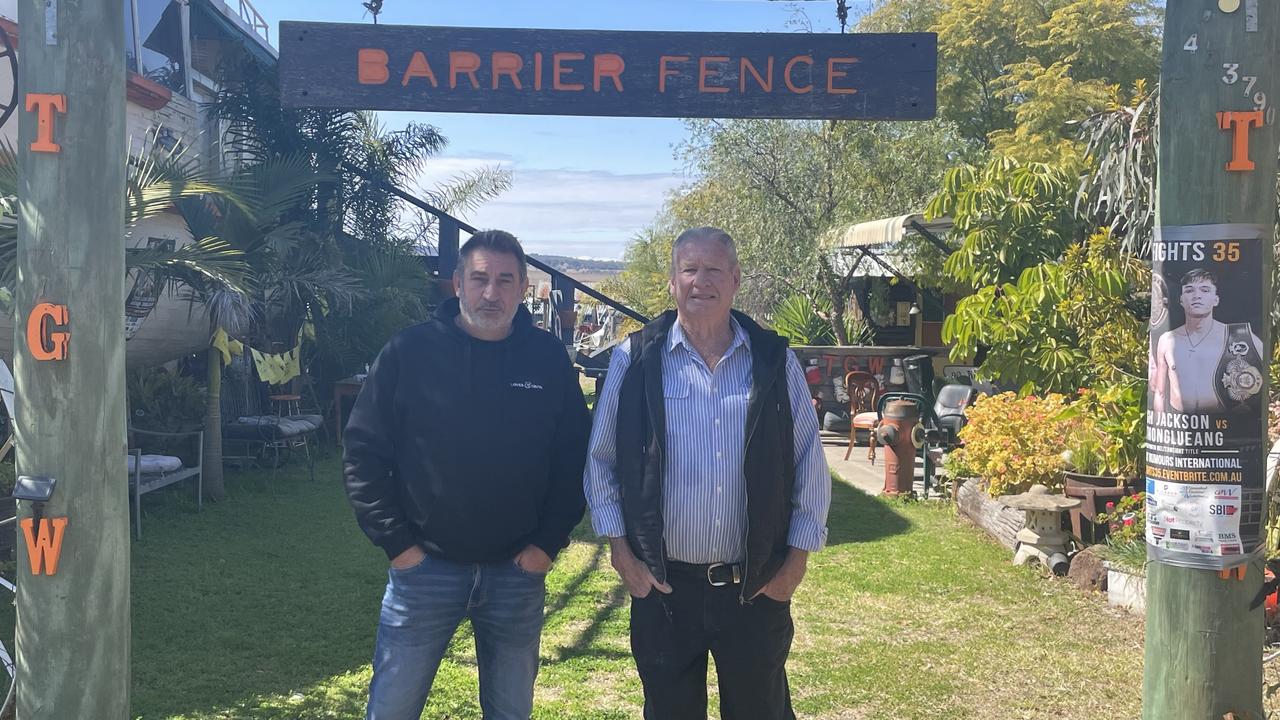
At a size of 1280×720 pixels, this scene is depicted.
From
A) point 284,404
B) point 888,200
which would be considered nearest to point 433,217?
point 284,404

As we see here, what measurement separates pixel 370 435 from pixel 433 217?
13.4 m

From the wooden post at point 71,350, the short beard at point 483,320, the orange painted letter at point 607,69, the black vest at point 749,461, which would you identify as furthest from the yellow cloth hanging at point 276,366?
the black vest at point 749,461

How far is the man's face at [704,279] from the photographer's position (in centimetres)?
320

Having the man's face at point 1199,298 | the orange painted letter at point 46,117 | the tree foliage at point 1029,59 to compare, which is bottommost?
the man's face at point 1199,298

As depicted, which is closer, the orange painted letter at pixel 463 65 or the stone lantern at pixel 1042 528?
the orange painted letter at pixel 463 65

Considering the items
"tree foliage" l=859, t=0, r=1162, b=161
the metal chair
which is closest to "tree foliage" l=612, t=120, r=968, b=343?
"tree foliage" l=859, t=0, r=1162, b=161

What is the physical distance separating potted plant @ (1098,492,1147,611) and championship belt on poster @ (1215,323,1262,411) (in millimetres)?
3152

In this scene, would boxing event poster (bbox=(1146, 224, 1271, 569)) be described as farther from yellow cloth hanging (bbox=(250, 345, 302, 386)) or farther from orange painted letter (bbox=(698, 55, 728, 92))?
yellow cloth hanging (bbox=(250, 345, 302, 386))

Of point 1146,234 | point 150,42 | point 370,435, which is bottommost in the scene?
point 370,435

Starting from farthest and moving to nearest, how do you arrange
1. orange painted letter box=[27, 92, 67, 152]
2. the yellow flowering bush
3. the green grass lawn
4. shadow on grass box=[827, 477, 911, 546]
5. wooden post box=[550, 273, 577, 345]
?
1. wooden post box=[550, 273, 577, 345]
2. shadow on grass box=[827, 477, 911, 546]
3. the yellow flowering bush
4. the green grass lawn
5. orange painted letter box=[27, 92, 67, 152]

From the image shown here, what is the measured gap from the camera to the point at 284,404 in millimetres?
13672

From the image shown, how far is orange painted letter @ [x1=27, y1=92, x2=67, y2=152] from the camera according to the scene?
2.80 metres

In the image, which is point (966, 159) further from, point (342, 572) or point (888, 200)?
point (342, 572)

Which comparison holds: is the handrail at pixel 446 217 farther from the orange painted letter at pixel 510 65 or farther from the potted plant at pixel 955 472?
the orange painted letter at pixel 510 65
